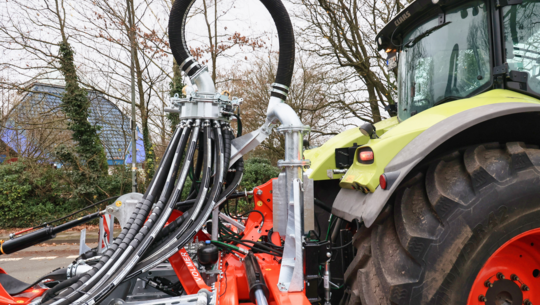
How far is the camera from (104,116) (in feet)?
36.4

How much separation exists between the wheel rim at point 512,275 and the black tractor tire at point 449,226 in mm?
101

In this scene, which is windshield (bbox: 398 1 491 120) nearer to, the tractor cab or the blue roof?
the tractor cab

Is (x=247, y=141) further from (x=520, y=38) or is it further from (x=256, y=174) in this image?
(x=256, y=174)

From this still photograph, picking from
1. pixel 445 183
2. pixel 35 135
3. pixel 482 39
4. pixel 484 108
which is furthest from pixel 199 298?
pixel 35 135

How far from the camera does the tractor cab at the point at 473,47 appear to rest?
6.66ft

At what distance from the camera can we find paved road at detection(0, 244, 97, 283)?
4982mm

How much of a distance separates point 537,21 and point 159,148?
38.7 feet

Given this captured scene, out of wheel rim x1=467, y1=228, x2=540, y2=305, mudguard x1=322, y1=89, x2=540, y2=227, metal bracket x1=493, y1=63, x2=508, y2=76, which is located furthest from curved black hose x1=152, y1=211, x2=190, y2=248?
metal bracket x1=493, y1=63, x2=508, y2=76

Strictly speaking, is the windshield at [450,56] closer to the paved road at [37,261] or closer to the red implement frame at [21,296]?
the red implement frame at [21,296]

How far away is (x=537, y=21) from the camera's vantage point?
2059 mm

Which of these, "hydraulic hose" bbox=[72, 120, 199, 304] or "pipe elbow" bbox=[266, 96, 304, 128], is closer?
"hydraulic hose" bbox=[72, 120, 199, 304]

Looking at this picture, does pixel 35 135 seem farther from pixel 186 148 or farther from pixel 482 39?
pixel 482 39

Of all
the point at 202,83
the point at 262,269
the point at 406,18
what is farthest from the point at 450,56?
the point at 262,269

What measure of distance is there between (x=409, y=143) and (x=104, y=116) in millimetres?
11436
